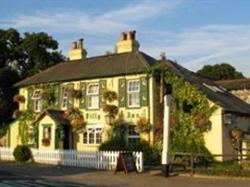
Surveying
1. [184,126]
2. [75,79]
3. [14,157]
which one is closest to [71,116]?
[75,79]

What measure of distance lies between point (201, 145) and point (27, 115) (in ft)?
46.2

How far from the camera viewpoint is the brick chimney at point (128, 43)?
39969 millimetres

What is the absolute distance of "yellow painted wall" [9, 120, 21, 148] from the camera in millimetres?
42138

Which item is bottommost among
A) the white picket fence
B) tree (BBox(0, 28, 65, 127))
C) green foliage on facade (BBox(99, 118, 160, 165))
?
the white picket fence

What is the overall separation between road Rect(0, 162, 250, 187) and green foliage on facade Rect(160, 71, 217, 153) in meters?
6.91

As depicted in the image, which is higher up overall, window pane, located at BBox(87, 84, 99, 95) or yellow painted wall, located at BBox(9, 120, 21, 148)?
window pane, located at BBox(87, 84, 99, 95)

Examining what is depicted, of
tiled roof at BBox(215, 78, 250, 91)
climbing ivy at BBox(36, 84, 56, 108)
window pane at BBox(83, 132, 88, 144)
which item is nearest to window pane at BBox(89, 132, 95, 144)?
window pane at BBox(83, 132, 88, 144)

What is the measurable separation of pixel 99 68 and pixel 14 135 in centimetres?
859

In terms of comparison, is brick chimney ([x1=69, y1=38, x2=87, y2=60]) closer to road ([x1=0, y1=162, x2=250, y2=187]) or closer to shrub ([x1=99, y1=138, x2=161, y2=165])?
shrub ([x1=99, y1=138, x2=161, y2=165])

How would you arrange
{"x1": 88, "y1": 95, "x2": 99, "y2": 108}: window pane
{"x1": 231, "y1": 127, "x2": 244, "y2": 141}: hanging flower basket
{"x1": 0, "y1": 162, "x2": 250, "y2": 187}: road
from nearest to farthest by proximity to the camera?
{"x1": 0, "y1": 162, "x2": 250, "y2": 187}: road < {"x1": 231, "y1": 127, "x2": 244, "y2": 141}: hanging flower basket < {"x1": 88, "y1": 95, "x2": 99, "y2": 108}: window pane

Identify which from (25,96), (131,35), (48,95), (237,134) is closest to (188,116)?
(237,134)

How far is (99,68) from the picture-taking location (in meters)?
39.2

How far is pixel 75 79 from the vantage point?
39.2 m

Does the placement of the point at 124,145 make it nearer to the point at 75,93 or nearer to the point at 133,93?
the point at 133,93
